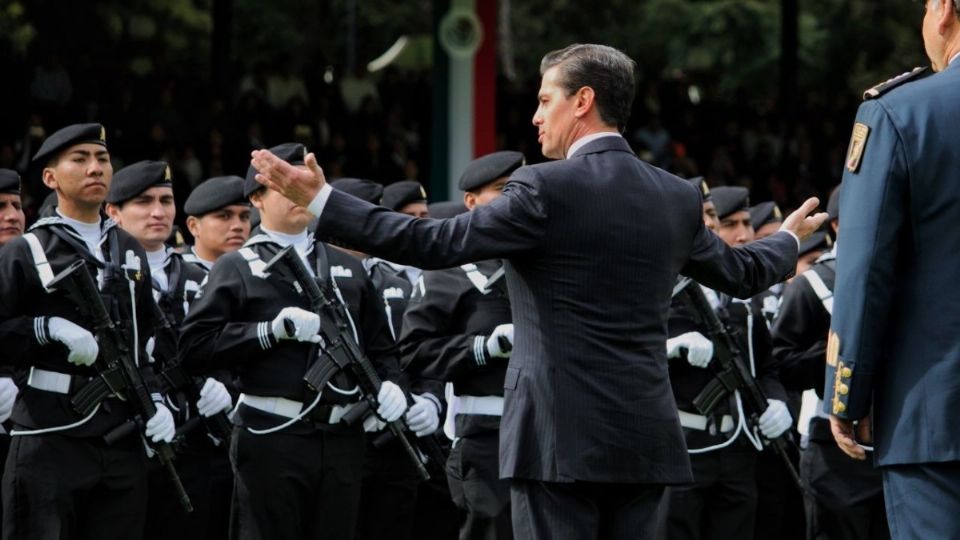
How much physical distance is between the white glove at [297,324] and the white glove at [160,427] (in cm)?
56

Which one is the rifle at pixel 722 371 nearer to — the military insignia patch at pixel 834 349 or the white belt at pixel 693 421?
the white belt at pixel 693 421

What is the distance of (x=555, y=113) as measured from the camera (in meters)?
5.56

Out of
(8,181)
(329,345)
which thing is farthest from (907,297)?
(8,181)

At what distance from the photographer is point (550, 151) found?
5.66m

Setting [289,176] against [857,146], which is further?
[289,176]

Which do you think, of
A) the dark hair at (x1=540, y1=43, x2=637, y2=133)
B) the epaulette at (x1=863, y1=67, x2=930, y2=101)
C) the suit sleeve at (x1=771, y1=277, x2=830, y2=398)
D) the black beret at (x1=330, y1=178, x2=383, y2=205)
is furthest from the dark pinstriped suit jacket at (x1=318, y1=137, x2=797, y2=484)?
the black beret at (x1=330, y1=178, x2=383, y2=205)

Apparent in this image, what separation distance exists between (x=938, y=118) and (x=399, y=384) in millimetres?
4084

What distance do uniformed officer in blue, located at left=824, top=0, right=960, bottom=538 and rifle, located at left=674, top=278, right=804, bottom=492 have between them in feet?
11.9

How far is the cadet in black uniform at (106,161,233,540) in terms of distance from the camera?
8695 mm

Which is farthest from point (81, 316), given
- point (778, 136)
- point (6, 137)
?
point (778, 136)

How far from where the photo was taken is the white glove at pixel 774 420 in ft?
29.3

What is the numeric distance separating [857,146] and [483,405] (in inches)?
138

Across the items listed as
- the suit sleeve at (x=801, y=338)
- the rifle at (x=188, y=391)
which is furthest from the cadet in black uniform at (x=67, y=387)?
the suit sleeve at (x=801, y=338)

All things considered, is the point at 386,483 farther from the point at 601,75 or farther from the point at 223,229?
the point at 601,75
